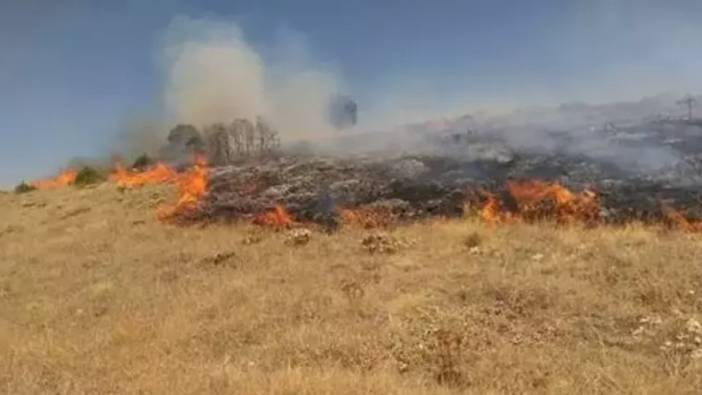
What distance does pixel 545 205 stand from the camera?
64.2ft

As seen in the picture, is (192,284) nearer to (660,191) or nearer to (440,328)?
(440,328)

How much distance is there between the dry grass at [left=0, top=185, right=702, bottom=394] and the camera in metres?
9.44

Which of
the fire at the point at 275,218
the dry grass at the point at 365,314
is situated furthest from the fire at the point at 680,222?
the fire at the point at 275,218

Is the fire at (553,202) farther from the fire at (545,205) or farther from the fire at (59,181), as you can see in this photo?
the fire at (59,181)

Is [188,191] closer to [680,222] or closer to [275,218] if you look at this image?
[275,218]

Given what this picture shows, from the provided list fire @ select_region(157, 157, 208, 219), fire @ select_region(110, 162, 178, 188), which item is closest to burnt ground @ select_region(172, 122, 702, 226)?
fire @ select_region(157, 157, 208, 219)

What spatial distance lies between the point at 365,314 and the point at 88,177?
2936 centimetres

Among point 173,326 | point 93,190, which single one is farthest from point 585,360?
point 93,190

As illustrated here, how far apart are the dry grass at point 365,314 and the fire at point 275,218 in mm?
746

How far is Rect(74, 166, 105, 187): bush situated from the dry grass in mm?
17734

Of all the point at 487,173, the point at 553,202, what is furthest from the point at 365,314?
the point at 487,173

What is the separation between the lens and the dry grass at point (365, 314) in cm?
944

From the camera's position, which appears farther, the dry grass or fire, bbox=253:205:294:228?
fire, bbox=253:205:294:228

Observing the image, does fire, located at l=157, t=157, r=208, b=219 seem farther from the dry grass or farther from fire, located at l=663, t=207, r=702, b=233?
fire, located at l=663, t=207, r=702, b=233
